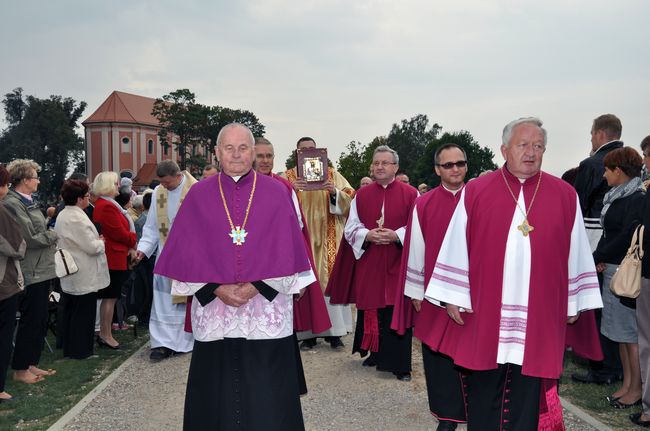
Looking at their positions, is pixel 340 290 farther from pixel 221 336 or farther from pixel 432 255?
pixel 221 336

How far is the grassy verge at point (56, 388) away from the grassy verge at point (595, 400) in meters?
4.82

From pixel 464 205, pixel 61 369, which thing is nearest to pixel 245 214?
pixel 464 205

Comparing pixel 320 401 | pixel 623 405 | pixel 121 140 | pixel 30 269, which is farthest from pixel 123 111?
pixel 623 405

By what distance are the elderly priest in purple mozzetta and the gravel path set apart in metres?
1.38

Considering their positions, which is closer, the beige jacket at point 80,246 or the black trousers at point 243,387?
the black trousers at point 243,387

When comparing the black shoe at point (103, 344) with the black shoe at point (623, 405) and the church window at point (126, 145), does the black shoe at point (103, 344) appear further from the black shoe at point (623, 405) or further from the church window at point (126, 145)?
the church window at point (126, 145)

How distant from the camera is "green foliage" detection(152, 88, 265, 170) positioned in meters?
74.2

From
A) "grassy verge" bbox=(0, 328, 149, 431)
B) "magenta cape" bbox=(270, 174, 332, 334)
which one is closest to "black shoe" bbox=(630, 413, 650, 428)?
"magenta cape" bbox=(270, 174, 332, 334)

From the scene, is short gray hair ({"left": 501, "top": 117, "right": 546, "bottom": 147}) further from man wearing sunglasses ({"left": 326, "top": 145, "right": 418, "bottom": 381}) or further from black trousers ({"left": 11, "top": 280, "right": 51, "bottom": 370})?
black trousers ({"left": 11, "top": 280, "right": 51, "bottom": 370})

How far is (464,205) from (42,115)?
2538 inches

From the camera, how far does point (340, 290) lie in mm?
7395

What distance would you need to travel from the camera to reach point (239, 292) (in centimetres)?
406

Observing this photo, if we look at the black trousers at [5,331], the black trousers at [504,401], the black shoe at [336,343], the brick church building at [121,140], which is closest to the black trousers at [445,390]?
the black trousers at [504,401]

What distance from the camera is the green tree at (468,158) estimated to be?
69.4m
